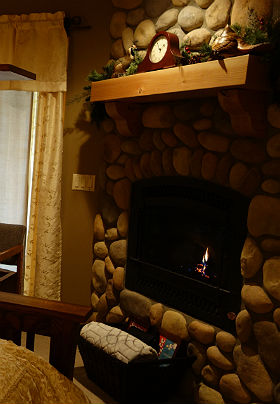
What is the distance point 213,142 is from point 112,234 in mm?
1068

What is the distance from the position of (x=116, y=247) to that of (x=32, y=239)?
2.76 ft

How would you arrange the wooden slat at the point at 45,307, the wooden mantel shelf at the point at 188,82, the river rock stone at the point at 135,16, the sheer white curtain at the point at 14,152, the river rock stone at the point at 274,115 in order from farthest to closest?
the sheer white curtain at the point at 14,152
the river rock stone at the point at 135,16
the river rock stone at the point at 274,115
the wooden mantel shelf at the point at 188,82
the wooden slat at the point at 45,307

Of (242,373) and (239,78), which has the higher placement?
(239,78)

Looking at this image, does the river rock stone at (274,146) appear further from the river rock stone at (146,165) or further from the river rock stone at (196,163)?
the river rock stone at (146,165)

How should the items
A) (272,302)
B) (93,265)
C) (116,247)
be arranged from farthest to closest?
(93,265), (116,247), (272,302)

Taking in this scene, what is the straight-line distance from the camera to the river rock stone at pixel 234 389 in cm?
228

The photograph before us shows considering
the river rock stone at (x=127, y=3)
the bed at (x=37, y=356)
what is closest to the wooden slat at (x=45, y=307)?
the bed at (x=37, y=356)

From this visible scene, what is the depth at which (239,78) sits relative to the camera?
1995 mm

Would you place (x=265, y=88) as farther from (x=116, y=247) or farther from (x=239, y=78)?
(x=116, y=247)

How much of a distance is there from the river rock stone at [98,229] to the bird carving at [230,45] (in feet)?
4.98

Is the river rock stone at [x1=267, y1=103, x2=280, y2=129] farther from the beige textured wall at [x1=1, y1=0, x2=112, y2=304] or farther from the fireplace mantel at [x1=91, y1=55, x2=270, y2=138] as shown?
the beige textured wall at [x1=1, y1=0, x2=112, y2=304]

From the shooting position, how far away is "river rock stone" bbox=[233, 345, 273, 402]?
2.18m

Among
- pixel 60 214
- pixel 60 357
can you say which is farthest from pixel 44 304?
pixel 60 214

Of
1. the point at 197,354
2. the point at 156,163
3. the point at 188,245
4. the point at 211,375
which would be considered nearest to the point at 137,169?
the point at 156,163
